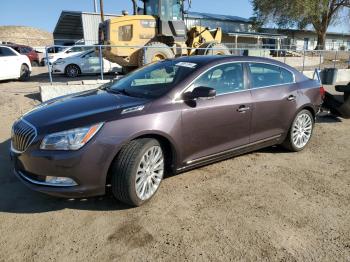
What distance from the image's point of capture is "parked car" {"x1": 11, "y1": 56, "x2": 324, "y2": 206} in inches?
122

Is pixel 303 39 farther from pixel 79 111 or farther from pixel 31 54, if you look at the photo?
pixel 79 111

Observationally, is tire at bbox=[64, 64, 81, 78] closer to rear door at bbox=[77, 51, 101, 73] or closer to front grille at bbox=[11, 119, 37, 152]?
rear door at bbox=[77, 51, 101, 73]

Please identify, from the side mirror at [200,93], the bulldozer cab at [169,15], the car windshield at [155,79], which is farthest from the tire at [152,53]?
the side mirror at [200,93]

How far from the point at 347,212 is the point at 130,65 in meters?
10.0

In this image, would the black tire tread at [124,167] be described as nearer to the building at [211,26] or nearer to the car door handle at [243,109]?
the car door handle at [243,109]

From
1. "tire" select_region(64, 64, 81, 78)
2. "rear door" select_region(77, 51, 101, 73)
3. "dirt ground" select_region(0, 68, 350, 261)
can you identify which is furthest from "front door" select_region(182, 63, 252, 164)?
"tire" select_region(64, 64, 81, 78)

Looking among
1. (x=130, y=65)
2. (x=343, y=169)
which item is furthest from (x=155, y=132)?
(x=130, y=65)

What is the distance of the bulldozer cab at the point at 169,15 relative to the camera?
1253 centimetres

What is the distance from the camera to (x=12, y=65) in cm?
1304

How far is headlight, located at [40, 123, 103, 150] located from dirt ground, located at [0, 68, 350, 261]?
0.75 meters

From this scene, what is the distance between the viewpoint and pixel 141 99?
3682 mm

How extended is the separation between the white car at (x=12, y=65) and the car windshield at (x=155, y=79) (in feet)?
33.2

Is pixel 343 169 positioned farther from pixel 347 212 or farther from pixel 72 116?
pixel 72 116

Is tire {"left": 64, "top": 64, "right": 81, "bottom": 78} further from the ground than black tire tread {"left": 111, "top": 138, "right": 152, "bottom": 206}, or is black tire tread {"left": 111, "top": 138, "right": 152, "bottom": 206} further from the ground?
tire {"left": 64, "top": 64, "right": 81, "bottom": 78}
